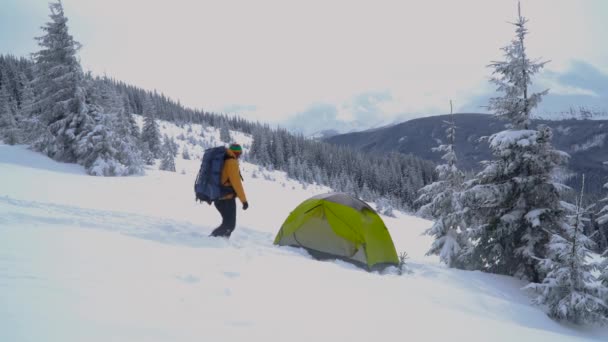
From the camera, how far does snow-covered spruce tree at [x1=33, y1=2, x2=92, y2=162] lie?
18156 millimetres

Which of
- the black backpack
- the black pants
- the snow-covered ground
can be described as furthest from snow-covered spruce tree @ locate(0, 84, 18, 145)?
the black pants

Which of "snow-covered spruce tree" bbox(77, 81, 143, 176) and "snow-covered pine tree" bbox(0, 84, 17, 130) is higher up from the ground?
"snow-covered pine tree" bbox(0, 84, 17, 130)

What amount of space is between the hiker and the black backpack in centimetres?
6

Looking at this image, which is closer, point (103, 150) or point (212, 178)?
point (212, 178)

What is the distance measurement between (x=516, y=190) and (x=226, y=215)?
25.3 ft

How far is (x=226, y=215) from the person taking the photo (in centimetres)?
700

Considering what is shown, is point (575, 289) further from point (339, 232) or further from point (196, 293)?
point (196, 293)

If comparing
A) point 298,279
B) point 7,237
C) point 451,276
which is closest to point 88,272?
point 7,237

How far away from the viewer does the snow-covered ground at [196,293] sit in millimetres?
2764

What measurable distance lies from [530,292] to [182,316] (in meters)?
8.38

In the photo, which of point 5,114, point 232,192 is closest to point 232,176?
point 232,192

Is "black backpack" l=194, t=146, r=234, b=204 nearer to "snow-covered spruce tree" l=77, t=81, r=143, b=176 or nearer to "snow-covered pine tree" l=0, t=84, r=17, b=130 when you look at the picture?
"snow-covered spruce tree" l=77, t=81, r=143, b=176

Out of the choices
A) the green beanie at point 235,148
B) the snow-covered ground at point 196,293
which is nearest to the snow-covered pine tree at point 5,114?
the snow-covered ground at point 196,293

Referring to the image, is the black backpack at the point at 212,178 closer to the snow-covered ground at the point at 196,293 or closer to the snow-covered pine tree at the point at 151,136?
the snow-covered ground at the point at 196,293
